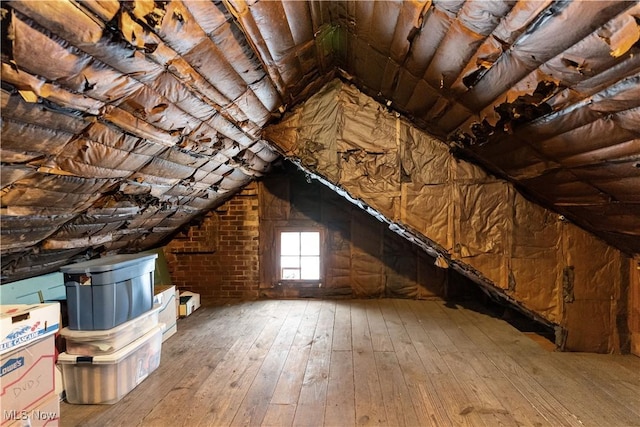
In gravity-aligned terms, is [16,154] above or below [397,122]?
below

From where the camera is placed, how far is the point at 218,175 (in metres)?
3.49

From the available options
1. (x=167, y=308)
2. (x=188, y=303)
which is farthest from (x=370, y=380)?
(x=188, y=303)

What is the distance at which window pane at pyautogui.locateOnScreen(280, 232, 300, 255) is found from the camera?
4988 mm

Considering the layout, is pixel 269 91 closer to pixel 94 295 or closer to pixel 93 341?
pixel 94 295

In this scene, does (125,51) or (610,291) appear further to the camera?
(610,291)

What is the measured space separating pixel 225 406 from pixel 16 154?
1.80 meters

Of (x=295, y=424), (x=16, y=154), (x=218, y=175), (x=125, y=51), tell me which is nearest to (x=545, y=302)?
(x=295, y=424)

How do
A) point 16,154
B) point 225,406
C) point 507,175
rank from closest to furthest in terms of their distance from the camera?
point 16,154, point 225,406, point 507,175

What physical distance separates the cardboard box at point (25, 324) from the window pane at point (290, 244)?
10.4ft

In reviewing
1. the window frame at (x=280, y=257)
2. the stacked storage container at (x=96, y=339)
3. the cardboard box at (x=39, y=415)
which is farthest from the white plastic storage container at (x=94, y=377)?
the window frame at (x=280, y=257)

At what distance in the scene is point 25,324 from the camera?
5.80ft

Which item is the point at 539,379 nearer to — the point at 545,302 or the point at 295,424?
the point at 545,302

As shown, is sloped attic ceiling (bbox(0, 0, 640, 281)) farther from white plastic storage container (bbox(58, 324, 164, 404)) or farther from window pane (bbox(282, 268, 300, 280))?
window pane (bbox(282, 268, 300, 280))

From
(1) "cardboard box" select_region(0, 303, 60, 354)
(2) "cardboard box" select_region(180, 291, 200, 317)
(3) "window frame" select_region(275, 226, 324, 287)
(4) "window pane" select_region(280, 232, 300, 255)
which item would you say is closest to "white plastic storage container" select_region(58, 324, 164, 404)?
(1) "cardboard box" select_region(0, 303, 60, 354)
